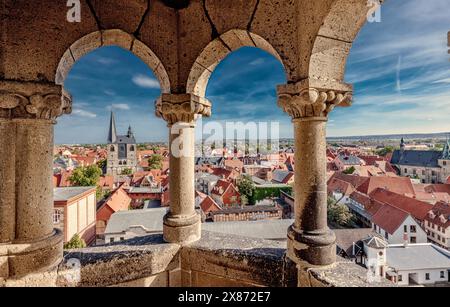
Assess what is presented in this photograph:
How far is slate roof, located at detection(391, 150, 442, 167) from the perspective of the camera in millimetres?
51000

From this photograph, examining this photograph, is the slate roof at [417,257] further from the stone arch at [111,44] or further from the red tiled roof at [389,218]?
the stone arch at [111,44]

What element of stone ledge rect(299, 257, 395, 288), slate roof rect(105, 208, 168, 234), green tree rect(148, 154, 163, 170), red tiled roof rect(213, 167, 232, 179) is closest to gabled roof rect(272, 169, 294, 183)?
red tiled roof rect(213, 167, 232, 179)

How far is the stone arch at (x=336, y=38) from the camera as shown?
2.36 m

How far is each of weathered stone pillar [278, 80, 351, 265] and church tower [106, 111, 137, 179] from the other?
5485 cm

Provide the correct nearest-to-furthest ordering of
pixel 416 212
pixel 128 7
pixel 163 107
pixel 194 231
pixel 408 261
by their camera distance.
→ 1. pixel 128 7
2. pixel 163 107
3. pixel 194 231
4. pixel 408 261
5. pixel 416 212

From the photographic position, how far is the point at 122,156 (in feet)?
187

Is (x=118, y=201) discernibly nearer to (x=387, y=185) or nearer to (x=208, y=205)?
(x=208, y=205)

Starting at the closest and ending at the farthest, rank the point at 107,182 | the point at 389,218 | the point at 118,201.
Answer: the point at 389,218
the point at 118,201
the point at 107,182

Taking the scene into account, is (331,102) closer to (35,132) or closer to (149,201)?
(35,132)

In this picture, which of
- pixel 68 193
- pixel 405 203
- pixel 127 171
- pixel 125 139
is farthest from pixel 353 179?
pixel 125 139

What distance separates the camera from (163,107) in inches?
129

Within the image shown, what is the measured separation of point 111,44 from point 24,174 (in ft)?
5.84

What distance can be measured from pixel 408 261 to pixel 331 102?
23.5m
